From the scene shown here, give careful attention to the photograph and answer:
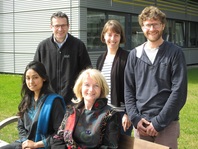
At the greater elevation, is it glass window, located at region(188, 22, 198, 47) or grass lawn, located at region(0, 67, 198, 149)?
glass window, located at region(188, 22, 198, 47)

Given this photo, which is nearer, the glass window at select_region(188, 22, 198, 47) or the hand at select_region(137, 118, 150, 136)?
the hand at select_region(137, 118, 150, 136)

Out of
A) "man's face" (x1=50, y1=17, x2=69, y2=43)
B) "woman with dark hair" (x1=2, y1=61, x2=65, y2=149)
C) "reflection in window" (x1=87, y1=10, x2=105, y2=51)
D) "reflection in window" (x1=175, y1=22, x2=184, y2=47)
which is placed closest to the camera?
"woman with dark hair" (x1=2, y1=61, x2=65, y2=149)

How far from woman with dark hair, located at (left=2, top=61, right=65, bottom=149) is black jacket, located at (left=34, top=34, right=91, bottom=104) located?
0.57 meters

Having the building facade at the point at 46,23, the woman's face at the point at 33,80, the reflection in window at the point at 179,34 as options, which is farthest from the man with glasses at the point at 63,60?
the reflection in window at the point at 179,34

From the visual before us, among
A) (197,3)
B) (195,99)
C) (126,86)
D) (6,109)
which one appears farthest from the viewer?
(197,3)

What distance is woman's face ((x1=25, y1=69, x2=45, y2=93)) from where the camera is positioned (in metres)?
3.61

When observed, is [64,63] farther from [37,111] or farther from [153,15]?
[153,15]

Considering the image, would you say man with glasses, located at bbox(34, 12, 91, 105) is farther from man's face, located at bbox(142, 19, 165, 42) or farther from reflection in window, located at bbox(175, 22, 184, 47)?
reflection in window, located at bbox(175, 22, 184, 47)

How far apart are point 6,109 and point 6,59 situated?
851 cm


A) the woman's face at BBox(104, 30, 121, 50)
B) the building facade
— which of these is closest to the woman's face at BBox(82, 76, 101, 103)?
the woman's face at BBox(104, 30, 121, 50)

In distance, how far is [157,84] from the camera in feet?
10.0

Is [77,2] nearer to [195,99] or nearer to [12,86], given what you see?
[12,86]

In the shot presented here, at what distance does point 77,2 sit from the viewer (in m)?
13.5

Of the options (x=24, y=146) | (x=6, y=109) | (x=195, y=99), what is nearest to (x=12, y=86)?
(x=6, y=109)
